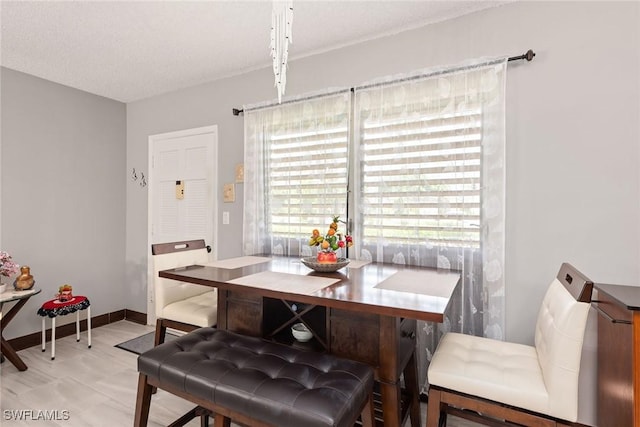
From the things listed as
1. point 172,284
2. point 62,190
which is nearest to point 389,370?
point 172,284

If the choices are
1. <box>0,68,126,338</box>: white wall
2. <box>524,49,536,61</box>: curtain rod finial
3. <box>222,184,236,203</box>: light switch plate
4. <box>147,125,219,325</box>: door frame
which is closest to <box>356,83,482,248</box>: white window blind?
<box>524,49,536,61</box>: curtain rod finial

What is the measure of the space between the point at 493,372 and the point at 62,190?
401 cm

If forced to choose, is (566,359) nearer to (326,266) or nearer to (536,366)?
(536,366)

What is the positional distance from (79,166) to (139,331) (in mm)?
1882

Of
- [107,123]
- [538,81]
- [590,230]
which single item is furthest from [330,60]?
[107,123]

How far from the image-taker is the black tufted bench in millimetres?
1165

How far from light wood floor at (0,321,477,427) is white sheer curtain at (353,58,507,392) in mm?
865

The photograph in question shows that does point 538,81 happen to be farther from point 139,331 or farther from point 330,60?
point 139,331

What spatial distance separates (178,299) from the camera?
2.33 meters

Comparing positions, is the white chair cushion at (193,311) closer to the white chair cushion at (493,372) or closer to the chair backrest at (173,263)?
the chair backrest at (173,263)

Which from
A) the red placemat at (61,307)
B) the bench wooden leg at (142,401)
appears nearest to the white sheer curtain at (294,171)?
the bench wooden leg at (142,401)

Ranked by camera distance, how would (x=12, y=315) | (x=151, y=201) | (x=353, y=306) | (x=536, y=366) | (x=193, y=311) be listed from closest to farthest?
(x=353, y=306)
(x=536, y=366)
(x=193, y=311)
(x=12, y=315)
(x=151, y=201)

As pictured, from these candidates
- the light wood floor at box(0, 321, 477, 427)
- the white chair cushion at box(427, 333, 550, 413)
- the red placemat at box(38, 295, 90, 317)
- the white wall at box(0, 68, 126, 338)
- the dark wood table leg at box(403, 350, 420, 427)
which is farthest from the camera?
the white wall at box(0, 68, 126, 338)

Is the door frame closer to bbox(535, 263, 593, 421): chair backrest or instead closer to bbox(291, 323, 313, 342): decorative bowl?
bbox(291, 323, 313, 342): decorative bowl
